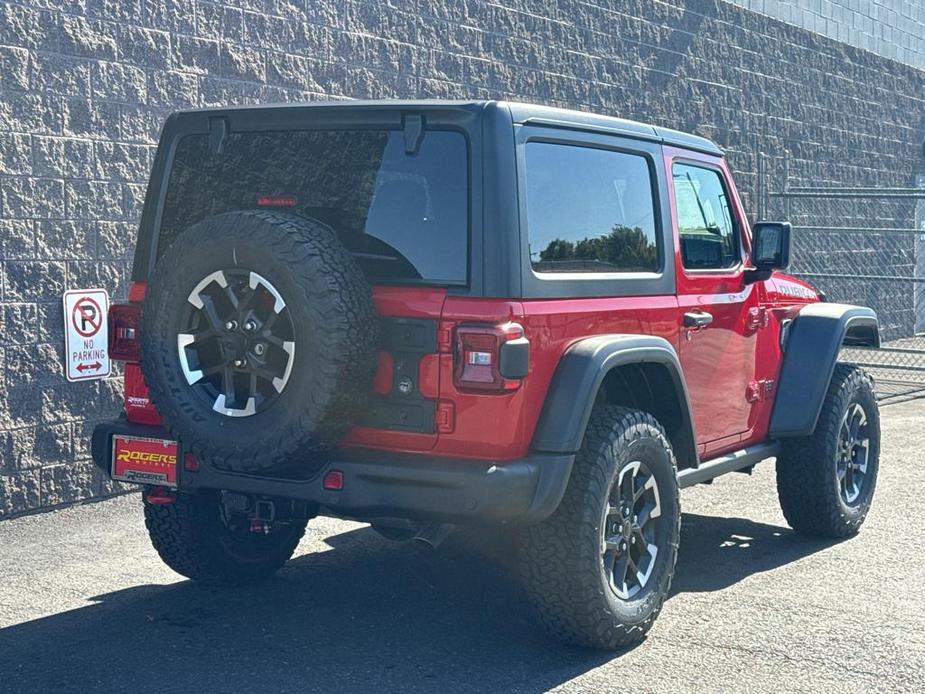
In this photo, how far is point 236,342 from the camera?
15.5 feet

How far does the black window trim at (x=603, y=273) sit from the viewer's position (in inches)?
189

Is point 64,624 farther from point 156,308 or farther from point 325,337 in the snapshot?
point 325,337

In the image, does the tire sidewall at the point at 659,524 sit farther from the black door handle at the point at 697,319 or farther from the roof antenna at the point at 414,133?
the roof antenna at the point at 414,133

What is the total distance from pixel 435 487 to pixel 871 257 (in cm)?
1406

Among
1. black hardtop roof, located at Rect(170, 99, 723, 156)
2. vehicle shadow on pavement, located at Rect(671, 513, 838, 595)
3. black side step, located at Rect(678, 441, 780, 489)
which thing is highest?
black hardtop roof, located at Rect(170, 99, 723, 156)

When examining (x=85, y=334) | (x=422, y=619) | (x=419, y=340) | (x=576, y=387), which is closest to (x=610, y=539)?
(x=576, y=387)

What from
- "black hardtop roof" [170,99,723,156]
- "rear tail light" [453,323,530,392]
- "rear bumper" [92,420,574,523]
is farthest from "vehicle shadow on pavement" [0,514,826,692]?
"black hardtop roof" [170,99,723,156]

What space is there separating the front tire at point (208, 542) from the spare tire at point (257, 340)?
81 cm

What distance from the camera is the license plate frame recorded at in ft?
16.7

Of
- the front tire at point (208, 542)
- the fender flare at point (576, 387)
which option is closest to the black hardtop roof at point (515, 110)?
the fender flare at point (576, 387)

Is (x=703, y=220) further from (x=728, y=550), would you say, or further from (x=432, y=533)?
(x=432, y=533)

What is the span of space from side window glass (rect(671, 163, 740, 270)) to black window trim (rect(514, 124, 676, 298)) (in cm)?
17

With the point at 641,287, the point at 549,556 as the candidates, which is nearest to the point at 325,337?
the point at 549,556

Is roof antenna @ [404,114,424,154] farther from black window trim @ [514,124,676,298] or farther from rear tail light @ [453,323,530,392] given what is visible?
rear tail light @ [453,323,530,392]
